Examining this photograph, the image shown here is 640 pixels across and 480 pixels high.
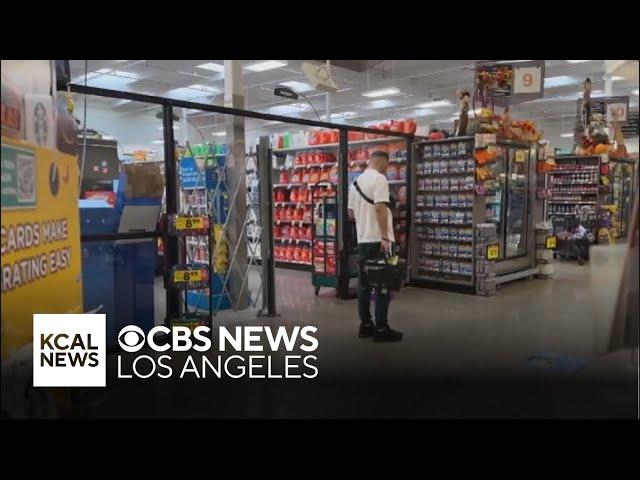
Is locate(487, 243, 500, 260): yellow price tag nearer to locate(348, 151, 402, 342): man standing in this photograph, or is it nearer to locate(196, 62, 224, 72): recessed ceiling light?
locate(348, 151, 402, 342): man standing

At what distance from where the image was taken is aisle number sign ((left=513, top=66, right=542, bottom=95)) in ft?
23.2

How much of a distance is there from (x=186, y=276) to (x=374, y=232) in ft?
5.67

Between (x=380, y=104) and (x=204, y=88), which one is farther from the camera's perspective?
(x=380, y=104)

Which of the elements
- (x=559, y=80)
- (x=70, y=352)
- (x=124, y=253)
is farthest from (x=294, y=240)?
(x=559, y=80)

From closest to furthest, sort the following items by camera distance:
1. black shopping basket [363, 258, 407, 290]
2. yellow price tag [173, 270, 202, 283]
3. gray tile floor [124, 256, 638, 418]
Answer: gray tile floor [124, 256, 638, 418] → yellow price tag [173, 270, 202, 283] → black shopping basket [363, 258, 407, 290]

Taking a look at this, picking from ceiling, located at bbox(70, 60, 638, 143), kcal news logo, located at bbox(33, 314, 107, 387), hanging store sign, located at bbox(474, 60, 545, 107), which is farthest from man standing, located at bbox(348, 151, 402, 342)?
ceiling, located at bbox(70, 60, 638, 143)

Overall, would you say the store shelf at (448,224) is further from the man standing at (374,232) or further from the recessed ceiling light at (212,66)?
the recessed ceiling light at (212,66)

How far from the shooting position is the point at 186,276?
4.33 meters

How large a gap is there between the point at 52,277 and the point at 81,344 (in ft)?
1.87

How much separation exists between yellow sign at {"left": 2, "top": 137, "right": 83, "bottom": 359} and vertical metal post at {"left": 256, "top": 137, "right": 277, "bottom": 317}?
10.1 feet

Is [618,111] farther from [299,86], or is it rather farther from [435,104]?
[435,104]

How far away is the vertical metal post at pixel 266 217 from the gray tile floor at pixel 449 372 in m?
0.32
